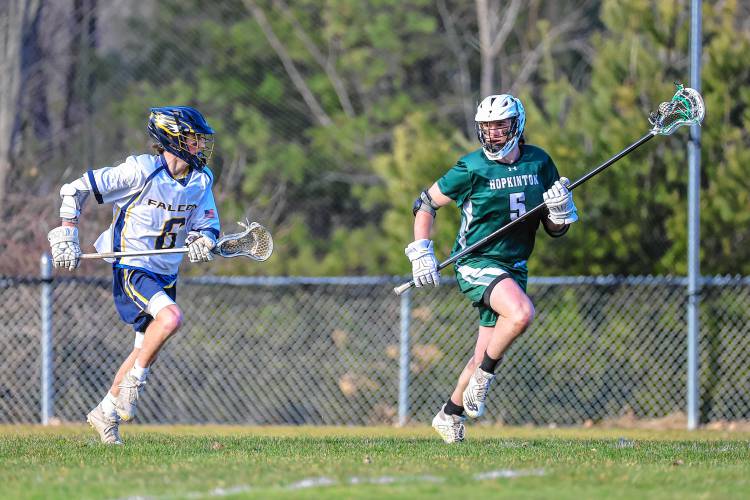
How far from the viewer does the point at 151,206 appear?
796cm

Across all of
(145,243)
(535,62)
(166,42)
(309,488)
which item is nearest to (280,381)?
(145,243)

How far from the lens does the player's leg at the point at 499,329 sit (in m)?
7.66

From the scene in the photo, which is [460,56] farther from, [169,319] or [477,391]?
[169,319]

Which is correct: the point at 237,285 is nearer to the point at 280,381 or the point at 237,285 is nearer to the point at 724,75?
the point at 280,381

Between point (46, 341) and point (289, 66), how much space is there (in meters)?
10.3

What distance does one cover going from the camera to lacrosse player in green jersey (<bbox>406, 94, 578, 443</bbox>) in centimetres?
782

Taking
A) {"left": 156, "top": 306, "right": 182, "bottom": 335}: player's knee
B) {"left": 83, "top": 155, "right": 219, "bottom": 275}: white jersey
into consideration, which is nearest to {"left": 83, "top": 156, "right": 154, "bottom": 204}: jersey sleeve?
{"left": 83, "top": 155, "right": 219, "bottom": 275}: white jersey

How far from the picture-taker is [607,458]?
697cm

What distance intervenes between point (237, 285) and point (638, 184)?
4.34 meters

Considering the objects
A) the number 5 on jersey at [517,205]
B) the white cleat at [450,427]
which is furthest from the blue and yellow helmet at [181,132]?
the white cleat at [450,427]

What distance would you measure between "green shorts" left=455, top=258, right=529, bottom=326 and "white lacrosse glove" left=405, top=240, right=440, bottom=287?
0.97ft

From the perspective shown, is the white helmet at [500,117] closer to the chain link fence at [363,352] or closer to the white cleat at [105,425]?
the white cleat at [105,425]

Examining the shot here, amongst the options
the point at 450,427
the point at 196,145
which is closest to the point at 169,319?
the point at 196,145

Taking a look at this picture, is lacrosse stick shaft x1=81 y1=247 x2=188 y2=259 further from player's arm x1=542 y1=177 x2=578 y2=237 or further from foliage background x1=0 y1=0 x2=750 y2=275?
foliage background x1=0 y1=0 x2=750 y2=275
